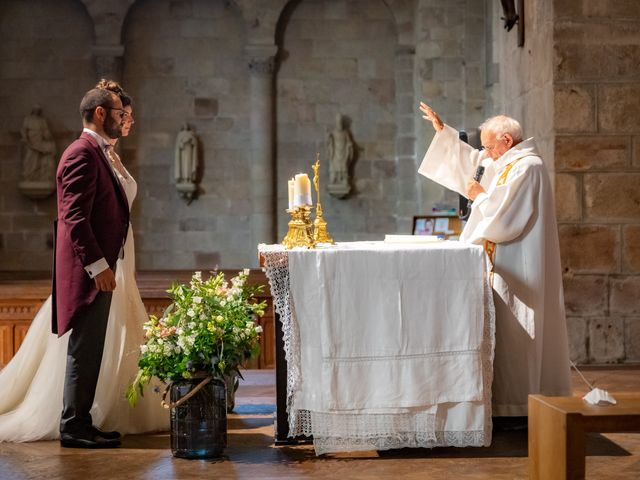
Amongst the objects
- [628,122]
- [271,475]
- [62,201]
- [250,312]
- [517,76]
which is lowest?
[271,475]

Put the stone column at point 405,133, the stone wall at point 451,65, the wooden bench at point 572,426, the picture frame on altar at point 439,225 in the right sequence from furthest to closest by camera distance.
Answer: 1. the stone column at point 405,133
2. the stone wall at point 451,65
3. the picture frame on altar at point 439,225
4. the wooden bench at point 572,426

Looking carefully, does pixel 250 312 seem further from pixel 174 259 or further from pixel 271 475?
pixel 174 259

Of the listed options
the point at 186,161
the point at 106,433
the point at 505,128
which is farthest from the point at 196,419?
the point at 186,161

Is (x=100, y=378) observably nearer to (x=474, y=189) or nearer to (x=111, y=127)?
(x=111, y=127)

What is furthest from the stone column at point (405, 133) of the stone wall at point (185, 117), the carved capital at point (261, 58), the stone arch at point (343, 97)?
the stone wall at point (185, 117)

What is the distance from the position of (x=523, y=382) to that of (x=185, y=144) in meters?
8.58

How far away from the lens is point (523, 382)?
16.3 ft

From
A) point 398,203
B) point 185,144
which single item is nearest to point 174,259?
point 185,144

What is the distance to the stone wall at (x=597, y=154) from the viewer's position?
6984 mm

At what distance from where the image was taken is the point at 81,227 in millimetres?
4605

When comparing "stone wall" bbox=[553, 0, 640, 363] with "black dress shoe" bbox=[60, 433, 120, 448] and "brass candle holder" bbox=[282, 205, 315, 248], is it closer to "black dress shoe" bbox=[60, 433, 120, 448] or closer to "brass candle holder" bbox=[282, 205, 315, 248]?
"brass candle holder" bbox=[282, 205, 315, 248]

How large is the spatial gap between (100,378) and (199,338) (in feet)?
2.54

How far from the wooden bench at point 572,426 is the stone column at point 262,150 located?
955 cm

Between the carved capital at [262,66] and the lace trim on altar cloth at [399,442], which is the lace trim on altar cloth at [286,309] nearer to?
the lace trim on altar cloth at [399,442]
